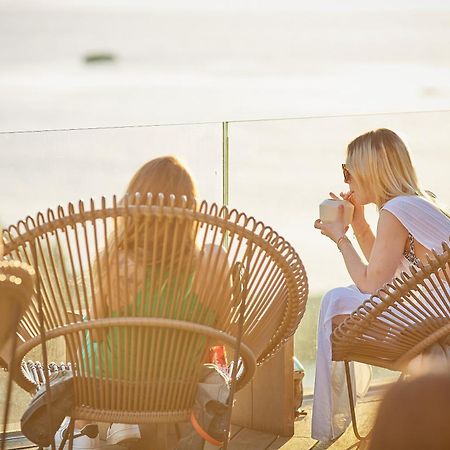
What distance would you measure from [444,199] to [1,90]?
20.8 feet

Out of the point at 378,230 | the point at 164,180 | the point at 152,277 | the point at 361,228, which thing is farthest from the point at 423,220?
the point at 152,277

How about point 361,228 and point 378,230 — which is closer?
point 378,230

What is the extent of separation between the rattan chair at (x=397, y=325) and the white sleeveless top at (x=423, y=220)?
141 millimetres

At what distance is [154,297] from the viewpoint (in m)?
2.28

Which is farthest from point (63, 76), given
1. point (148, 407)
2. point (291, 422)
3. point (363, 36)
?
point (148, 407)

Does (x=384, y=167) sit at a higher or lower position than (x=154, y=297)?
higher

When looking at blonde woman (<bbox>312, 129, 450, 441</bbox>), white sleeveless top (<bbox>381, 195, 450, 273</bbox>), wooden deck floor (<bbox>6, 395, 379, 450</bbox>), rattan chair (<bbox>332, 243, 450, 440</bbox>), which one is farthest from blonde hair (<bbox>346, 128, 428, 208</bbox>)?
wooden deck floor (<bbox>6, 395, 379, 450</bbox>)

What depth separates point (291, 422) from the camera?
3.74 m

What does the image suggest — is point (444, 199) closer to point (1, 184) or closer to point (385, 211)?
point (385, 211)

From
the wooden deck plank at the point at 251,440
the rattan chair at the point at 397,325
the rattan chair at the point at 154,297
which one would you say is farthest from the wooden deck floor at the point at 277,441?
the rattan chair at the point at 154,297

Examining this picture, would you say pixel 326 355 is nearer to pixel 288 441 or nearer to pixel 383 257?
pixel 383 257

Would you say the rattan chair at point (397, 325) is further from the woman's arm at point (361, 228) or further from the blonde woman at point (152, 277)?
the blonde woman at point (152, 277)

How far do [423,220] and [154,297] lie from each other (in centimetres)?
118

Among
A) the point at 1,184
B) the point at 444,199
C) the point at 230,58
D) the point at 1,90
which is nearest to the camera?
the point at 1,184
